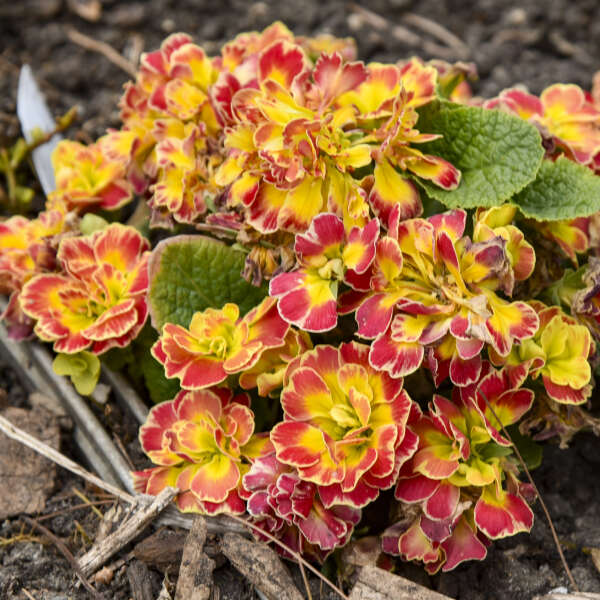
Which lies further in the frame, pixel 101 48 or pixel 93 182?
pixel 101 48

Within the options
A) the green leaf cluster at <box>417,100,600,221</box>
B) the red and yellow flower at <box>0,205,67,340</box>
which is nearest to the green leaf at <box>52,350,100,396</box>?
the red and yellow flower at <box>0,205,67,340</box>

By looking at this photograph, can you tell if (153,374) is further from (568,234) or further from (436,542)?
(568,234)

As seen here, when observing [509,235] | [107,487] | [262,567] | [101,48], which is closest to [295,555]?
[262,567]

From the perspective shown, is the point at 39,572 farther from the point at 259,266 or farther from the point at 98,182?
the point at 98,182

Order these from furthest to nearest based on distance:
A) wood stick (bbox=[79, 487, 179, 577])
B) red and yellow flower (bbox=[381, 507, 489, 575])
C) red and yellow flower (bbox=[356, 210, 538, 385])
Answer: wood stick (bbox=[79, 487, 179, 577]) → red and yellow flower (bbox=[381, 507, 489, 575]) → red and yellow flower (bbox=[356, 210, 538, 385])

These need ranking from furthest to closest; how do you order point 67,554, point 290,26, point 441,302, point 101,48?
point 290,26 < point 101,48 < point 67,554 < point 441,302

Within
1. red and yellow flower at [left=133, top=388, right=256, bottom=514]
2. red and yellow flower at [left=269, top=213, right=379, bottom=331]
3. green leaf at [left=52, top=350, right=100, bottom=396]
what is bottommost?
green leaf at [left=52, top=350, right=100, bottom=396]

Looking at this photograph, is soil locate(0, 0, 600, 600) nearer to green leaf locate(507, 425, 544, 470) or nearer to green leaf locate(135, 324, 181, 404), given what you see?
green leaf locate(135, 324, 181, 404)
